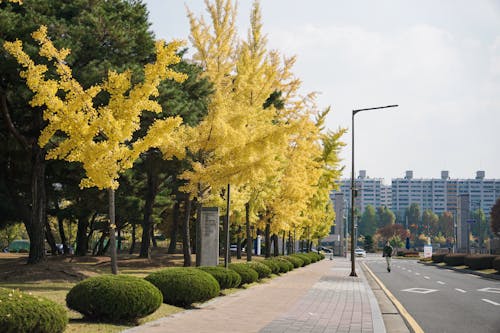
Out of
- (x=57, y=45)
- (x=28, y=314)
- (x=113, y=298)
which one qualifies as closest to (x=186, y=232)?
(x=57, y=45)

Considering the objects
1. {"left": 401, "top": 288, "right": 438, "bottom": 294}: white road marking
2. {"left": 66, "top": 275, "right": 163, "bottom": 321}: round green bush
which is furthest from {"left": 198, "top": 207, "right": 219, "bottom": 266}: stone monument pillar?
{"left": 66, "top": 275, "right": 163, "bottom": 321}: round green bush

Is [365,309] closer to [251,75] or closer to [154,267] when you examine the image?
[251,75]

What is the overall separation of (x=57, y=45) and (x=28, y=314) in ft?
43.4

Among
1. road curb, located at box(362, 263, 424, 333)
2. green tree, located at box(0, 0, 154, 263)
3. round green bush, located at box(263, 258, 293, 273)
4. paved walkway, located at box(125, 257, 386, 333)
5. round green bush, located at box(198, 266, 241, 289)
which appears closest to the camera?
paved walkway, located at box(125, 257, 386, 333)

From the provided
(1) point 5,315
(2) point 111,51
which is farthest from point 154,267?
(1) point 5,315

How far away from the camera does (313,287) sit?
23.1 m

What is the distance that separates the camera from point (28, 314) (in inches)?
321

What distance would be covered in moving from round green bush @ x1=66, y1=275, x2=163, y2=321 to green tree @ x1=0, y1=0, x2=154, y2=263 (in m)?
10.6

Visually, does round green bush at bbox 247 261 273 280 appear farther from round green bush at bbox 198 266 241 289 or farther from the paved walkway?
round green bush at bbox 198 266 241 289

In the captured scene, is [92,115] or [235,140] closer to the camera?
[92,115]

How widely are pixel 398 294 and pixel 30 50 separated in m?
15.3

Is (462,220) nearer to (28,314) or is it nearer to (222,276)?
(222,276)

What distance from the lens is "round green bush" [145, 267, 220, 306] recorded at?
47.0 feet

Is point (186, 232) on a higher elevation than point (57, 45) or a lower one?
lower
